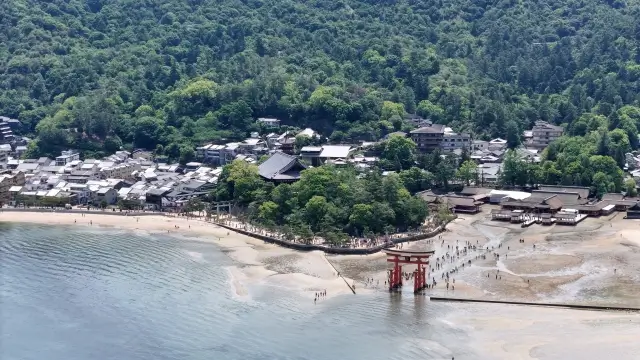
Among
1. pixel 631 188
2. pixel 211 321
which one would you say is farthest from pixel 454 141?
pixel 211 321

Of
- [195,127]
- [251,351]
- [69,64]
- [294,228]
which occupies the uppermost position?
[69,64]

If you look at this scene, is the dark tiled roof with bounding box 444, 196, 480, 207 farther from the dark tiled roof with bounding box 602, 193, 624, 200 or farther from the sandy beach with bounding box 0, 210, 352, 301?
the sandy beach with bounding box 0, 210, 352, 301

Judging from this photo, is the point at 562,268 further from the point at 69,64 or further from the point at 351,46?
the point at 69,64

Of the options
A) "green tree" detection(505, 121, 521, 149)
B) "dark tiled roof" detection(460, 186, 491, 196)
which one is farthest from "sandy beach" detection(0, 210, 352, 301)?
"green tree" detection(505, 121, 521, 149)

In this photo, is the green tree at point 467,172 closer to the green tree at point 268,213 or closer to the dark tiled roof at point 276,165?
the dark tiled roof at point 276,165

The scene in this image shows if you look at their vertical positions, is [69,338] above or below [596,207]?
below

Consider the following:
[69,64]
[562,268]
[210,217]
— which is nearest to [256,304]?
[562,268]

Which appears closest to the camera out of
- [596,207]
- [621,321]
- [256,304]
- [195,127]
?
[621,321]

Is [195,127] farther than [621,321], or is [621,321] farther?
[195,127]
